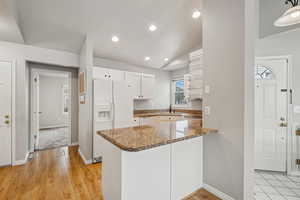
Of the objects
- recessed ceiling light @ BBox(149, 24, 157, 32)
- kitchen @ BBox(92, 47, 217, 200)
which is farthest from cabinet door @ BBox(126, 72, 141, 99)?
recessed ceiling light @ BBox(149, 24, 157, 32)

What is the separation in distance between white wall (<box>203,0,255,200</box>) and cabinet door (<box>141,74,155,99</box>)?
2.47 metres

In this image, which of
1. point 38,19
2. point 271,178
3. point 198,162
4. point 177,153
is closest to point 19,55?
point 38,19

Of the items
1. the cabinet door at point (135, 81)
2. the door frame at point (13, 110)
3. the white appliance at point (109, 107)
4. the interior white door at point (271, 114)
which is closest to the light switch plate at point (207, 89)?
the interior white door at point (271, 114)

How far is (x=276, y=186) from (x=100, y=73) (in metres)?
3.97

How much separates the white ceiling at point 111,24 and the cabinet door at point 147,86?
86 cm

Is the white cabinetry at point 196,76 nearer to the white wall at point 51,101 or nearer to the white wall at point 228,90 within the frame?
the white wall at point 228,90

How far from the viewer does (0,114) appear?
2.79m

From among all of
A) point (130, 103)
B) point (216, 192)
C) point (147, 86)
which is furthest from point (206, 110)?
point (147, 86)

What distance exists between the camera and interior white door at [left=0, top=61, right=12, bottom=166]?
2.79 meters

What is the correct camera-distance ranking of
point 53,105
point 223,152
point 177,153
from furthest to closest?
point 53,105
point 223,152
point 177,153

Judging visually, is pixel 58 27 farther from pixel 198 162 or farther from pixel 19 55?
pixel 198 162

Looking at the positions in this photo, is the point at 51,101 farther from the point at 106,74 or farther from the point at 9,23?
the point at 9,23

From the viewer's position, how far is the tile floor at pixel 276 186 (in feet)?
6.41

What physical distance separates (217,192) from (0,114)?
4.14m
